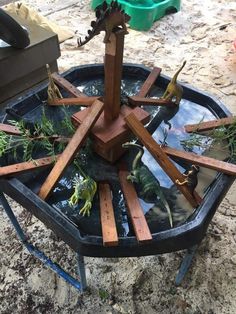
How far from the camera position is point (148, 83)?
124 centimetres

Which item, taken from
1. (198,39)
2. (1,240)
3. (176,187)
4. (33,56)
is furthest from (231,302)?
(198,39)

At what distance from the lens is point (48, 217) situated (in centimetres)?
87

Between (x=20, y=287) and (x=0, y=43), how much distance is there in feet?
3.88

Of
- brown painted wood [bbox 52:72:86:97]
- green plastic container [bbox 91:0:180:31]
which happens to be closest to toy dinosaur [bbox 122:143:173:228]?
brown painted wood [bbox 52:72:86:97]

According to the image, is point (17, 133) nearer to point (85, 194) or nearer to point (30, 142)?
point (30, 142)

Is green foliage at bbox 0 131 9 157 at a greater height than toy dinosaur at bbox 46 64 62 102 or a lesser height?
lesser

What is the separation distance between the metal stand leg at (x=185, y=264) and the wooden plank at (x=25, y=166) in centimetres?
53

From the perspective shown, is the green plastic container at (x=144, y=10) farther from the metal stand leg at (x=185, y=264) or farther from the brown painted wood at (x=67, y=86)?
the metal stand leg at (x=185, y=264)

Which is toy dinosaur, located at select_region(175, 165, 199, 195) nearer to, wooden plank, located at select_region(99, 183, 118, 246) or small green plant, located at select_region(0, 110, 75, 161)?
wooden plank, located at select_region(99, 183, 118, 246)

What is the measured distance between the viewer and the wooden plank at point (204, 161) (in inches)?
37.9

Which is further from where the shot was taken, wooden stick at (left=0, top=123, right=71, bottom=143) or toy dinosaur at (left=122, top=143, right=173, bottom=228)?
wooden stick at (left=0, top=123, right=71, bottom=143)

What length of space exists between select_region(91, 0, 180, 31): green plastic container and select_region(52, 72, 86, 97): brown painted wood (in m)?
1.63

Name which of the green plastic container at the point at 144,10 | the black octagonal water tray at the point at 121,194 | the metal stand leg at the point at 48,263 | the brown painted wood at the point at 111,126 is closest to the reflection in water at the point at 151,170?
the black octagonal water tray at the point at 121,194

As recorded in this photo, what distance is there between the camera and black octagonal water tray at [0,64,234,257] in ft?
2.77
